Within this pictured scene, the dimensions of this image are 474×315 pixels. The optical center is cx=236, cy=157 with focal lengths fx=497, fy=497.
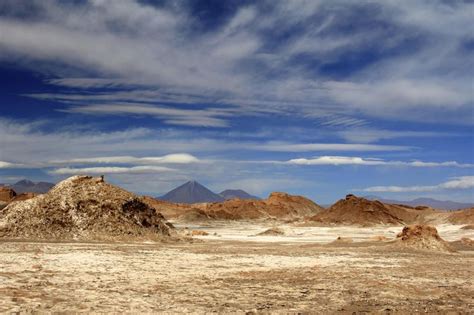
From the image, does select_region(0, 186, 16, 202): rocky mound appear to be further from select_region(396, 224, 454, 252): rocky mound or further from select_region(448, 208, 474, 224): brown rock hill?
select_region(396, 224, 454, 252): rocky mound

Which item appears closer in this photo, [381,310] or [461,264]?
[381,310]

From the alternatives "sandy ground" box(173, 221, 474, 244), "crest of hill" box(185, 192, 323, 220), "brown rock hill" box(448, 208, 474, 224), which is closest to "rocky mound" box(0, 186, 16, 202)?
"crest of hill" box(185, 192, 323, 220)

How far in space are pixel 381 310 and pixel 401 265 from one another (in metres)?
11.2

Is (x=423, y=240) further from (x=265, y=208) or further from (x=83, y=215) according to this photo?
(x=265, y=208)

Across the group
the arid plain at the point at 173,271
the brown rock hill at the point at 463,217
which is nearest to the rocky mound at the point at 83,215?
the arid plain at the point at 173,271

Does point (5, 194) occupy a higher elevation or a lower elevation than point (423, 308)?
higher

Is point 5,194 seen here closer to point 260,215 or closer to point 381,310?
point 260,215

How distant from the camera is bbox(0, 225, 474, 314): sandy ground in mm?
12258

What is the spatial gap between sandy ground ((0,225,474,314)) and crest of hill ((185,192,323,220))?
87059 millimetres

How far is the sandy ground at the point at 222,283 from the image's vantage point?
12.3 m

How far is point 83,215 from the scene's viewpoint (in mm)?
35094

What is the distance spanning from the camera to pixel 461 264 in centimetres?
2431

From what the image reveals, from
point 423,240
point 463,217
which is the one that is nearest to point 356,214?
point 463,217

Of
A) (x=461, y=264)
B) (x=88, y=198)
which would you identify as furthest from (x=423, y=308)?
(x=88, y=198)
